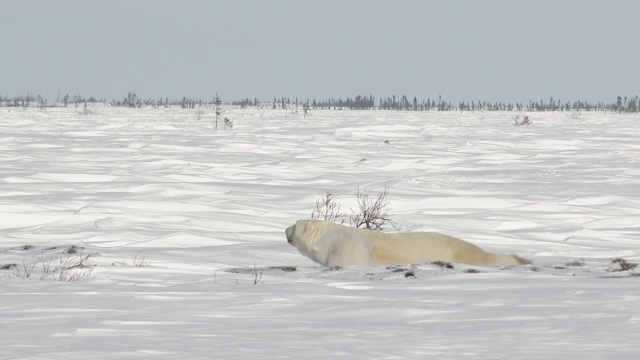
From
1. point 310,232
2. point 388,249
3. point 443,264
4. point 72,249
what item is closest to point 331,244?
point 310,232

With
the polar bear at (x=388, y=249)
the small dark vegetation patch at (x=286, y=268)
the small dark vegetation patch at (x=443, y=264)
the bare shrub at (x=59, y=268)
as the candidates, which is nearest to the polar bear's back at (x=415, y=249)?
the polar bear at (x=388, y=249)

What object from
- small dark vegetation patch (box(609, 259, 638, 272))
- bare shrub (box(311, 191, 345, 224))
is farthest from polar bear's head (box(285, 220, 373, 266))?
bare shrub (box(311, 191, 345, 224))

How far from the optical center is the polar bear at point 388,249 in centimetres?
676

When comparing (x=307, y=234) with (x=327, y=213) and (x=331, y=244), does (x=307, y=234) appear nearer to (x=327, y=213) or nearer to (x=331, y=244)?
(x=331, y=244)

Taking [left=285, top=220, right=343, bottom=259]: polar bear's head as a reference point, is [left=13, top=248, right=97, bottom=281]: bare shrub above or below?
below

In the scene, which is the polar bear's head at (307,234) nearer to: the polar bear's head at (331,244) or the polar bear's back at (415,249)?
the polar bear's head at (331,244)

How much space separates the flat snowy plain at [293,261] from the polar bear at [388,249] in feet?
0.65

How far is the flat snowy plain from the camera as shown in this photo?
3545mm

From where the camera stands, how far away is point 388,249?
686cm

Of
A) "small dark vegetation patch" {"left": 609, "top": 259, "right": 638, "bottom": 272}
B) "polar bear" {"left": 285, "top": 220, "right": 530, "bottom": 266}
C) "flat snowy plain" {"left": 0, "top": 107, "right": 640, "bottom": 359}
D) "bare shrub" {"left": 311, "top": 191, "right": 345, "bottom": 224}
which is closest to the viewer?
"flat snowy plain" {"left": 0, "top": 107, "right": 640, "bottom": 359}

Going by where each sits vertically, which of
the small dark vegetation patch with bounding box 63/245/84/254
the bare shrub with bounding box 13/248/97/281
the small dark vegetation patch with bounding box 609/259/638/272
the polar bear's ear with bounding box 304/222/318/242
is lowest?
the small dark vegetation patch with bounding box 63/245/84/254

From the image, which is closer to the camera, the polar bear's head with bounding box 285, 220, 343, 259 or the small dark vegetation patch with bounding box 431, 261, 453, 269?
the small dark vegetation patch with bounding box 431, 261, 453, 269

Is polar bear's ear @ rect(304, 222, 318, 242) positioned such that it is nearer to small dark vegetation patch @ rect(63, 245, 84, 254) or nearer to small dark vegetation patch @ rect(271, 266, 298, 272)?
small dark vegetation patch @ rect(271, 266, 298, 272)

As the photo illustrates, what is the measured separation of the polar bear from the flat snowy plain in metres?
0.20
